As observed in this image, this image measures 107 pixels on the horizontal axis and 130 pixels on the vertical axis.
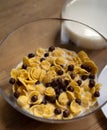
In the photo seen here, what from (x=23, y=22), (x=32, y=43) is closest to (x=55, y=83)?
(x=32, y=43)

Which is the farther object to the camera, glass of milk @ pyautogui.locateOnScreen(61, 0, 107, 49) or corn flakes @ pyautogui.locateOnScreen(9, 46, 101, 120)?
glass of milk @ pyautogui.locateOnScreen(61, 0, 107, 49)

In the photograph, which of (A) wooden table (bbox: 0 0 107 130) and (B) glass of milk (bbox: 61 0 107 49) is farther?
(B) glass of milk (bbox: 61 0 107 49)

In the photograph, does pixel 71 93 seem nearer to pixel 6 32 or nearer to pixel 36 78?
pixel 36 78

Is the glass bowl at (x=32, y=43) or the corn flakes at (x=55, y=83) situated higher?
the glass bowl at (x=32, y=43)

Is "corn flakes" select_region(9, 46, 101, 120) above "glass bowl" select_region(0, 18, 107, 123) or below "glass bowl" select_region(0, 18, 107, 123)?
below

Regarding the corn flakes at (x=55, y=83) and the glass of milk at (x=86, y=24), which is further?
the glass of milk at (x=86, y=24)

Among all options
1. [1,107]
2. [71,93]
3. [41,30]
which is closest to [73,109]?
[71,93]

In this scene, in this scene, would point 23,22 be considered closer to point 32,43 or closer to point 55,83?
point 32,43
